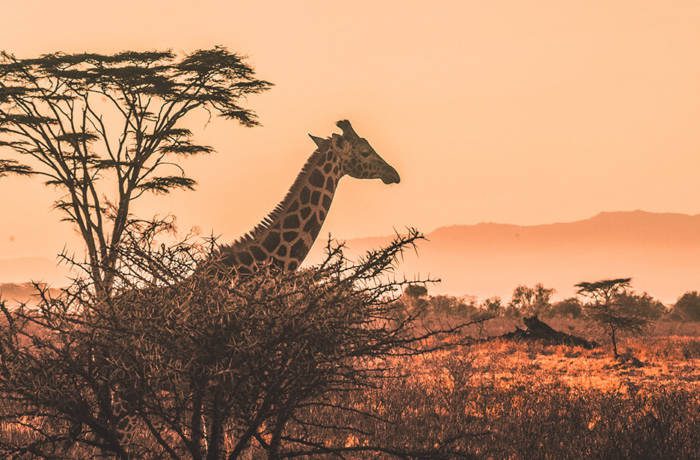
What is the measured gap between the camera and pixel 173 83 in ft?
77.7

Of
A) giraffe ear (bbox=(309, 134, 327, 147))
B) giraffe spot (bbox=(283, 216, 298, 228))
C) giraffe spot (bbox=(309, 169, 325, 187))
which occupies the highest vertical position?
giraffe ear (bbox=(309, 134, 327, 147))

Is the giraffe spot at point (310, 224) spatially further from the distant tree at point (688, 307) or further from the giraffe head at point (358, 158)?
the distant tree at point (688, 307)

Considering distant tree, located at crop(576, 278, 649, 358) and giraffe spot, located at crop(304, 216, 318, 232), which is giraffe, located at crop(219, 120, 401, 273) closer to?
giraffe spot, located at crop(304, 216, 318, 232)

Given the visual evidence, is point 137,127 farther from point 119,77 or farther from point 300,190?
point 300,190

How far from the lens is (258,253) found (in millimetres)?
10312

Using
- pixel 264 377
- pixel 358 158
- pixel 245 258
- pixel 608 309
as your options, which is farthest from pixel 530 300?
pixel 264 377

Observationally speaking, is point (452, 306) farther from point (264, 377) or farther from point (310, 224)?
point (264, 377)

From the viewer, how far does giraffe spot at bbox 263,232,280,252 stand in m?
10.5

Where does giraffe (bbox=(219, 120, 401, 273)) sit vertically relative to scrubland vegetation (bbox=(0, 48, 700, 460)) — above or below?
above

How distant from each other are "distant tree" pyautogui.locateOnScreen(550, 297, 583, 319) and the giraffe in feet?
170

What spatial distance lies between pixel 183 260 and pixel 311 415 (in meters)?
6.43

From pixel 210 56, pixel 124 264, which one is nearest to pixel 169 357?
pixel 124 264

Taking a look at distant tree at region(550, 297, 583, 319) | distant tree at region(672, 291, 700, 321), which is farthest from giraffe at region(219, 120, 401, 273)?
distant tree at region(672, 291, 700, 321)

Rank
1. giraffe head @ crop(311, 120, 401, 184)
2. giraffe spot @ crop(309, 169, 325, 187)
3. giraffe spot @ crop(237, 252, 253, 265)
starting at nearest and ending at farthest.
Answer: giraffe spot @ crop(237, 252, 253, 265), giraffe spot @ crop(309, 169, 325, 187), giraffe head @ crop(311, 120, 401, 184)
